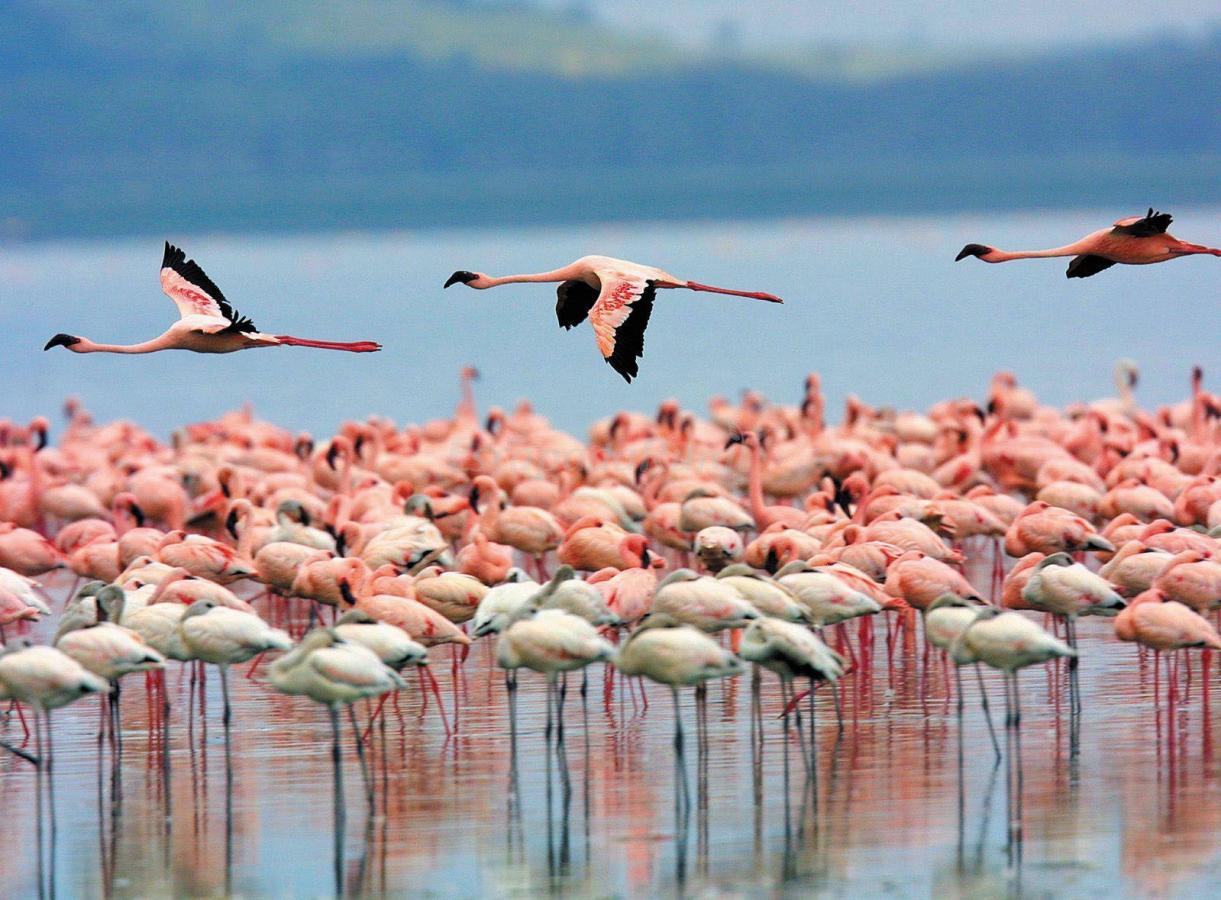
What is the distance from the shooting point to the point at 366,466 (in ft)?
61.9

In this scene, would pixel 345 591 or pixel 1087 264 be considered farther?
pixel 1087 264

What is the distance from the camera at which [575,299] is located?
13.6m

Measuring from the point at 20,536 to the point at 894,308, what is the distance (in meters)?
46.1

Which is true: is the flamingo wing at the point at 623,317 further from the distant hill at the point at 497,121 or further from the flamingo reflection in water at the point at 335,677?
the distant hill at the point at 497,121

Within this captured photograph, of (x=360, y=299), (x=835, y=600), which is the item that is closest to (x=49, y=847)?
(x=835, y=600)

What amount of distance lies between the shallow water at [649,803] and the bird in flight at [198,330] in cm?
241

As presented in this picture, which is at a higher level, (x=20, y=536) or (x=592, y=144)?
(x=592, y=144)

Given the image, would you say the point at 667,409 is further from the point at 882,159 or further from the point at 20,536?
the point at 882,159

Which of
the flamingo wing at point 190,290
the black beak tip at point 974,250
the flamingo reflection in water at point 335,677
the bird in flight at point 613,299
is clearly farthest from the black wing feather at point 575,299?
the flamingo reflection in water at point 335,677

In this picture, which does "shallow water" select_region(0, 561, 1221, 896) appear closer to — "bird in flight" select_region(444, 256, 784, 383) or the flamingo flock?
the flamingo flock

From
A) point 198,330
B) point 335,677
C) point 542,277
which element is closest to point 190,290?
point 198,330

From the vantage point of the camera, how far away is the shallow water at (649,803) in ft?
26.1

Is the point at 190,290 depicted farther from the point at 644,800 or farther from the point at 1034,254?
the point at 644,800

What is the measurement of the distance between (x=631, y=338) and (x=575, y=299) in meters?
2.13
